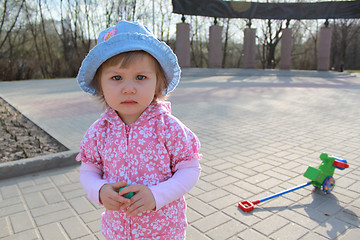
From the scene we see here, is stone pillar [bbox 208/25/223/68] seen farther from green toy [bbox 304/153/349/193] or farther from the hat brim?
the hat brim

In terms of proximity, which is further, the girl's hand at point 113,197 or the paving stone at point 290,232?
the paving stone at point 290,232

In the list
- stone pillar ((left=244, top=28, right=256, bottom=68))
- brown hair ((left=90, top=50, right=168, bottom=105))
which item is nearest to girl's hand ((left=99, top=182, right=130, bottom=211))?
brown hair ((left=90, top=50, right=168, bottom=105))

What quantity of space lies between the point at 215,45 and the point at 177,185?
21.8 m

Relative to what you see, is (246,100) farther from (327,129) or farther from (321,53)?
(321,53)

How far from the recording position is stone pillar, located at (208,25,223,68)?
863 inches

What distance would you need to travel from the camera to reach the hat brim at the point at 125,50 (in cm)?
126

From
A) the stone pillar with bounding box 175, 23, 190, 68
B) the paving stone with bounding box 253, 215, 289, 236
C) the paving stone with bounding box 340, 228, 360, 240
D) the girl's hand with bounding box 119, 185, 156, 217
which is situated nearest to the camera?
the girl's hand with bounding box 119, 185, 156, 217

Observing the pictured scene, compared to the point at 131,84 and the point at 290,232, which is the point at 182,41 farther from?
the point at 131,84

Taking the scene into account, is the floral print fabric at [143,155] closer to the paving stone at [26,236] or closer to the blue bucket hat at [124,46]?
the blue bucket hat at [124,46]

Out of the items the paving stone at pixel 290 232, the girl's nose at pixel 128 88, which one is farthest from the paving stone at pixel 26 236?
the paving stone at pixel 290 232

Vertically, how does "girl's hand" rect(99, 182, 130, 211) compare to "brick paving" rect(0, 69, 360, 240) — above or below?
above

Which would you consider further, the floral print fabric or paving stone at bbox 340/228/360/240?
paving stone at bbox 340/228/360/240

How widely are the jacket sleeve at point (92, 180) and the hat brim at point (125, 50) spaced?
454 millimetres

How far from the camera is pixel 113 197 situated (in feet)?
4.16
